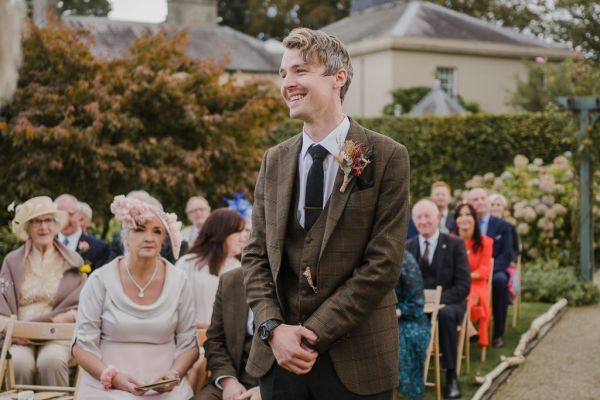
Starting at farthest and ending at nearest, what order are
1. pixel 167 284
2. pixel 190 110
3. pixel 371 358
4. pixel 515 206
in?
pixel 515 206 < pixel 190 110 < pixel 167 284 < pixel 371 358

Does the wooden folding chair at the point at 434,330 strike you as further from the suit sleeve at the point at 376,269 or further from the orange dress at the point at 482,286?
the suit sleeve at the point at 376,269

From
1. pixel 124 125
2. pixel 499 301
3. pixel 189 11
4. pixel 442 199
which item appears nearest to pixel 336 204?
pixel 499 301

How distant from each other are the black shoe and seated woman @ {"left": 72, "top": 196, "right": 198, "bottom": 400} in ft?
9.53

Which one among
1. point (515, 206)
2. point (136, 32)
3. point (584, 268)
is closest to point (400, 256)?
point (584, 268)

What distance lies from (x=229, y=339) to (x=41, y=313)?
210 cm

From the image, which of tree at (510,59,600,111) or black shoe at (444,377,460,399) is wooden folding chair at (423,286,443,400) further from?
tree at (510,59,600,111)

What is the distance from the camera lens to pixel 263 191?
325 cm

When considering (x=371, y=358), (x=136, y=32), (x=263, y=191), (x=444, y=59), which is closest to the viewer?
(x=371, y=358)

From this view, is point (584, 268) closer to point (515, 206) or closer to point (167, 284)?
point (515, 206)

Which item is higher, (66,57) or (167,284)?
(66,57)

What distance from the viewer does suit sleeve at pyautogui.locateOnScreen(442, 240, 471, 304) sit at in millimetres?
7668

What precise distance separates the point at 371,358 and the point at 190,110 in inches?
416

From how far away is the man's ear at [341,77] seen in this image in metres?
3.07

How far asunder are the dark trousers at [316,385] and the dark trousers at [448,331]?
4.51 m
